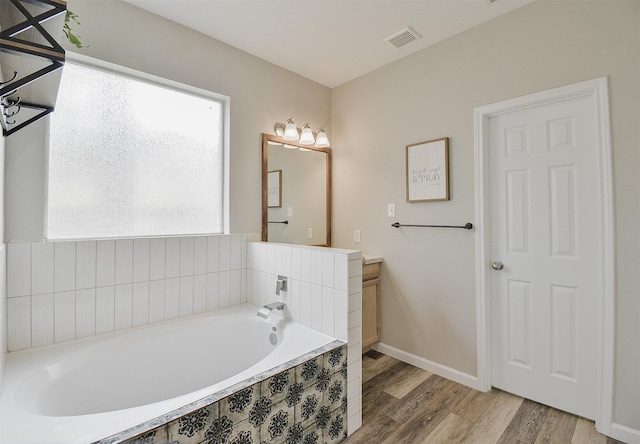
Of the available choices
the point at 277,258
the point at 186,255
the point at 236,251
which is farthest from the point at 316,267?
the point at 186,255

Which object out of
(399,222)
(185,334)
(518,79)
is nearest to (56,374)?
(185,334)

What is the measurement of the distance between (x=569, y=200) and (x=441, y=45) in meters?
1.45

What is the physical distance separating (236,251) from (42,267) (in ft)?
3.74

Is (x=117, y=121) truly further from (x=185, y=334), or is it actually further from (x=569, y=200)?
(x=569, y=200)

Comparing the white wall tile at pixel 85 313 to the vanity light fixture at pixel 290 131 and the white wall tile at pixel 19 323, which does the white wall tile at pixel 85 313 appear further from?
the vanity light fixture at pixel 290 131

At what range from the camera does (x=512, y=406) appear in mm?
1958

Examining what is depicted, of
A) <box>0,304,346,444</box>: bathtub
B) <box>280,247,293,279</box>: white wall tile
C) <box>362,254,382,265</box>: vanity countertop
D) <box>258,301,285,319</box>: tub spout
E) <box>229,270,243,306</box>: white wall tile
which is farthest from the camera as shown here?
<box>362,254,382,265</box>: vanity countertop

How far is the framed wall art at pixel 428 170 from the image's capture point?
231 centimetres

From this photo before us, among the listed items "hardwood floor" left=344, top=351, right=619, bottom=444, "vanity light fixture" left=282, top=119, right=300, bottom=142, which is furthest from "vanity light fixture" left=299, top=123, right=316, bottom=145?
"hardwood floor" left=344, top=351, right=619, bottom=444

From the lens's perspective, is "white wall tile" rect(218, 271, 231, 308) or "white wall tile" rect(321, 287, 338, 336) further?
"white wall tile" rect(218, 271, 231, 308)

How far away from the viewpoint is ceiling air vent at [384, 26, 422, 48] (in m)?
2.21

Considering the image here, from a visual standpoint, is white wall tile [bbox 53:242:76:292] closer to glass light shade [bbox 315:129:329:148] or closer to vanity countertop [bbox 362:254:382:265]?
vanity countertop [bbox 362:254:382:265]

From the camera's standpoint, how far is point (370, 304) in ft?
8.74

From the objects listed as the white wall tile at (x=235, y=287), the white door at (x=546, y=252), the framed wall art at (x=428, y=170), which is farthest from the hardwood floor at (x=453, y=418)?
the framed wall art at (x=428, y=170)
